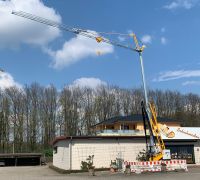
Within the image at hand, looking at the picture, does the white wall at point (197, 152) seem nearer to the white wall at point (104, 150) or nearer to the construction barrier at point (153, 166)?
the white wall at point (104, 150)

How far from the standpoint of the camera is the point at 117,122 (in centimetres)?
5444

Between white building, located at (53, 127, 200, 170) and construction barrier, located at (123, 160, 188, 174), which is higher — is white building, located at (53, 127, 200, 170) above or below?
above

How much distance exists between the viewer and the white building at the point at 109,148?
32750 mm

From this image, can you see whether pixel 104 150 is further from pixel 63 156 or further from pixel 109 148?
pixel 63 156

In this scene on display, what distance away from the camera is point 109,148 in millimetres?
34156

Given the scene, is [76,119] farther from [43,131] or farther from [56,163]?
[56,163]

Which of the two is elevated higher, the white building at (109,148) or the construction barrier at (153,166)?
the white building at (109,148)

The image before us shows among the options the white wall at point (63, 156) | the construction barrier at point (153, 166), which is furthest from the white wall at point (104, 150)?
the construction barrier at point (153, 166)

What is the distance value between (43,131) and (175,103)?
31.9 meters

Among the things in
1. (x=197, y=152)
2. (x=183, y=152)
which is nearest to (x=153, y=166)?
(x=183, y=152)

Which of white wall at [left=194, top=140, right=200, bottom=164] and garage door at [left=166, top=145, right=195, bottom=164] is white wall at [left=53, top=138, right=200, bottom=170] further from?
white wall at [left=194, top=140, right=200, bottom=164]

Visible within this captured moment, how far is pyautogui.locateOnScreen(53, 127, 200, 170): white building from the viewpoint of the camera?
3275cm

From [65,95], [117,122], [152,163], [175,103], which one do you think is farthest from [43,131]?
[152,163]

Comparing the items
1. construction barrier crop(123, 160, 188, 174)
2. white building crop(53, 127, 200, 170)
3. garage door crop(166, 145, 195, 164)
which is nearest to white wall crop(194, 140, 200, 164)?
white building crop(53, 127, 200, 170)
